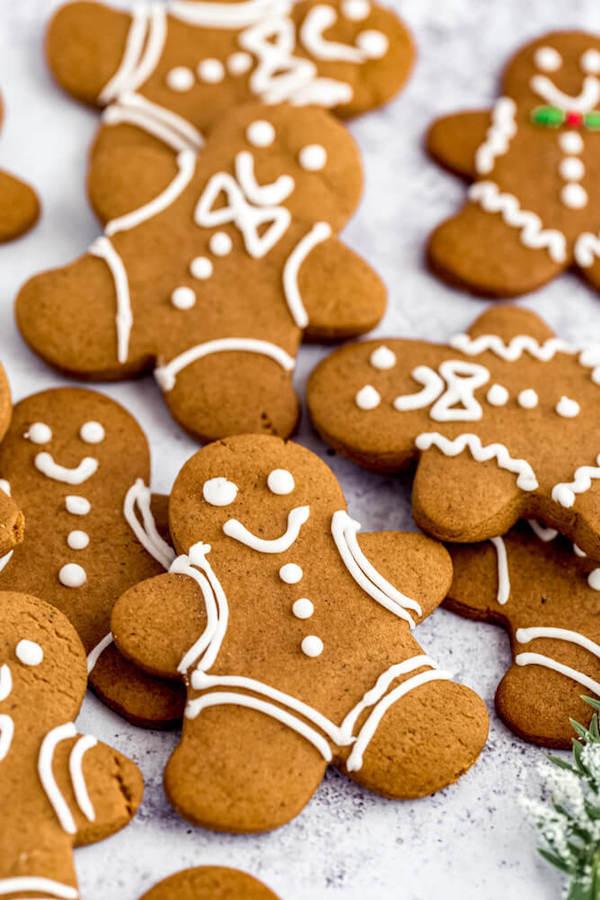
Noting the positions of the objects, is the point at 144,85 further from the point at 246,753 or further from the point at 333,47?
the point at 246,753

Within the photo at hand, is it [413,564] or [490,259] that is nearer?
[413,564]

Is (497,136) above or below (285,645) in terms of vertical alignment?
above

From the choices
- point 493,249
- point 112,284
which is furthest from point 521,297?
point 112,284

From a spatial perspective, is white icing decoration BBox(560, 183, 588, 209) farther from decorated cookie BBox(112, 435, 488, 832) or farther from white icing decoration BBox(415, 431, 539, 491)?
decorated cookie BBox(112, 435, 488, 832)

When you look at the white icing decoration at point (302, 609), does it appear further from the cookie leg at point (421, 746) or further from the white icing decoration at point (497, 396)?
the white icing decoration at point (497, 396)

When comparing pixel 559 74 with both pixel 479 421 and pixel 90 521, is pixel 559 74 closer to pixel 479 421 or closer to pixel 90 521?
pixel 479 421

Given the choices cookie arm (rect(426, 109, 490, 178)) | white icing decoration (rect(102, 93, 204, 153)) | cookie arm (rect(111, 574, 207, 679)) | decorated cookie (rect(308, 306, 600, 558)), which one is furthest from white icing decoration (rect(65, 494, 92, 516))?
cookie arm (rect(426, 109, 490, 178))

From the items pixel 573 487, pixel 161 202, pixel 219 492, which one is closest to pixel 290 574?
pixel 219 492
